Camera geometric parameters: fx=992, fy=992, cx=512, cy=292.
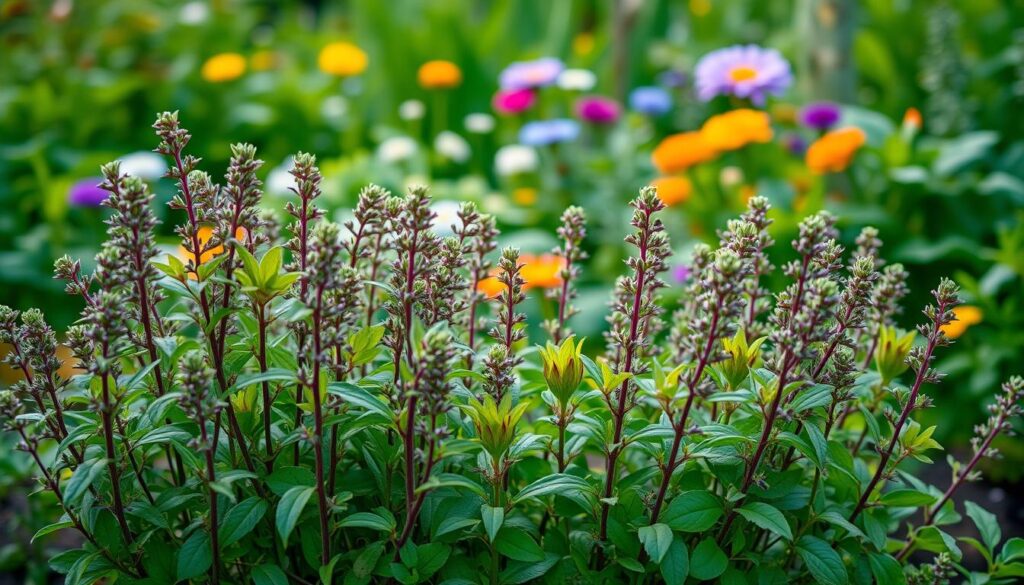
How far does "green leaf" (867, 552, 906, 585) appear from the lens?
1.49m

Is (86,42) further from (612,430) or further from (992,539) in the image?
(992,539)

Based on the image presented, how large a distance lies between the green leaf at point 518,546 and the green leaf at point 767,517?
0.96 ft

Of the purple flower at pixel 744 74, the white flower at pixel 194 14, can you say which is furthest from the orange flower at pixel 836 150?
the white flower at pixel 194 14

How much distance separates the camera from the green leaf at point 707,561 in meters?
1.40

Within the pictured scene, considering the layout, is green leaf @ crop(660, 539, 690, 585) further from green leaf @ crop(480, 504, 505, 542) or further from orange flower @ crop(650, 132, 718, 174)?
orange flower @ crop(650, 132, 718, 174)

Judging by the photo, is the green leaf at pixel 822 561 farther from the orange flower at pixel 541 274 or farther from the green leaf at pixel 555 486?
the orange flower at pixel 541 274

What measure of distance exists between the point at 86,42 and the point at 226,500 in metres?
4.13

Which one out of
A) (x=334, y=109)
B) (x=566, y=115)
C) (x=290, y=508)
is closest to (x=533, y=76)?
(x=566, y=115)

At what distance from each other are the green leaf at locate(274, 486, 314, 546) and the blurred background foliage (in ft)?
7.14

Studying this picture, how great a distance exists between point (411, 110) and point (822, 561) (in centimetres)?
337

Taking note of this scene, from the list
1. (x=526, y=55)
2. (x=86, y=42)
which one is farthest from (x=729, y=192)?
(x=86, y=42)

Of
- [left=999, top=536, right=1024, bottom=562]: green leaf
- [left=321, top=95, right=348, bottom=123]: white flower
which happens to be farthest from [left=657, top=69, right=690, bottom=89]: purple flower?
[left=999, top=536, right=1024, bottom=562]: green leaf

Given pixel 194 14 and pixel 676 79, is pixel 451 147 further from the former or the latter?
pixel 194 14

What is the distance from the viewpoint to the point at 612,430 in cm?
147
